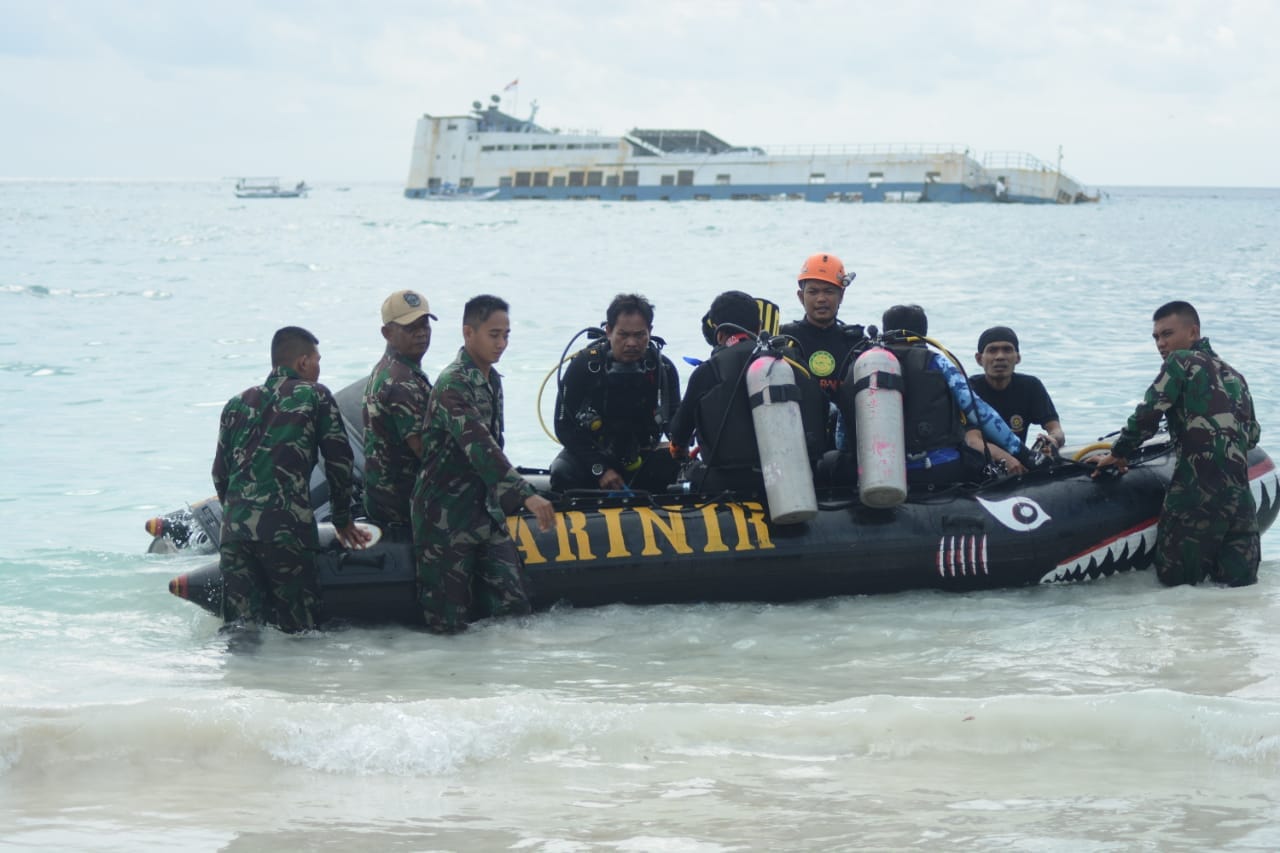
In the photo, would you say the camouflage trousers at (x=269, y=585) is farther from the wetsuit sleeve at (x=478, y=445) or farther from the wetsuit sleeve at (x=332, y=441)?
the wetsuit sleeve at (x=478, y=445)

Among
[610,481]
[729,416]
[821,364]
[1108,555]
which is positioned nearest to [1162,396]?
[1108,555]

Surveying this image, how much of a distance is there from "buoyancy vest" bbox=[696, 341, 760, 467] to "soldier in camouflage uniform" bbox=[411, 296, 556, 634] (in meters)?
1.06

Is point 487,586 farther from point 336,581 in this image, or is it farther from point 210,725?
point 210,725

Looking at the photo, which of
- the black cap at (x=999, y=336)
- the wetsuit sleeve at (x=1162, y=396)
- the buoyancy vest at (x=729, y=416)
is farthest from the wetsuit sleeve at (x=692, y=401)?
the wetsuit sleeve at (x=1162, y=396)

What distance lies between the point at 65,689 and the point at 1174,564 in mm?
5413

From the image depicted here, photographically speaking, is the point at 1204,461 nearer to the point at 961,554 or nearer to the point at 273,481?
the point at 961,554

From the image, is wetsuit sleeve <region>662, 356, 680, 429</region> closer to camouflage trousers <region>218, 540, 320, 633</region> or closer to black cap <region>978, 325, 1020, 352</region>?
black cap <region>978, 325, 1020, 352</region>

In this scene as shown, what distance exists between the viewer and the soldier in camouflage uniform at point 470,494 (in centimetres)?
592

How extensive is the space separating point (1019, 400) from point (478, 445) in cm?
342

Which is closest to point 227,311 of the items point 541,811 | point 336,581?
point 336,581

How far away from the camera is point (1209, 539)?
6.95 metres

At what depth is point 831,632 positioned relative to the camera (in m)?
6.63

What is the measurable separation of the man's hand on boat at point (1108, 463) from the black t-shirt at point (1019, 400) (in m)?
0.47

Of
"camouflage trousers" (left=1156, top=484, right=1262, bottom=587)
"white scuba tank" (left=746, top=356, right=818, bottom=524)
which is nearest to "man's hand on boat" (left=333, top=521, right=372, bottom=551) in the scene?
"white scuba tank" (left=746, top=356, right=818, bottom=524)
